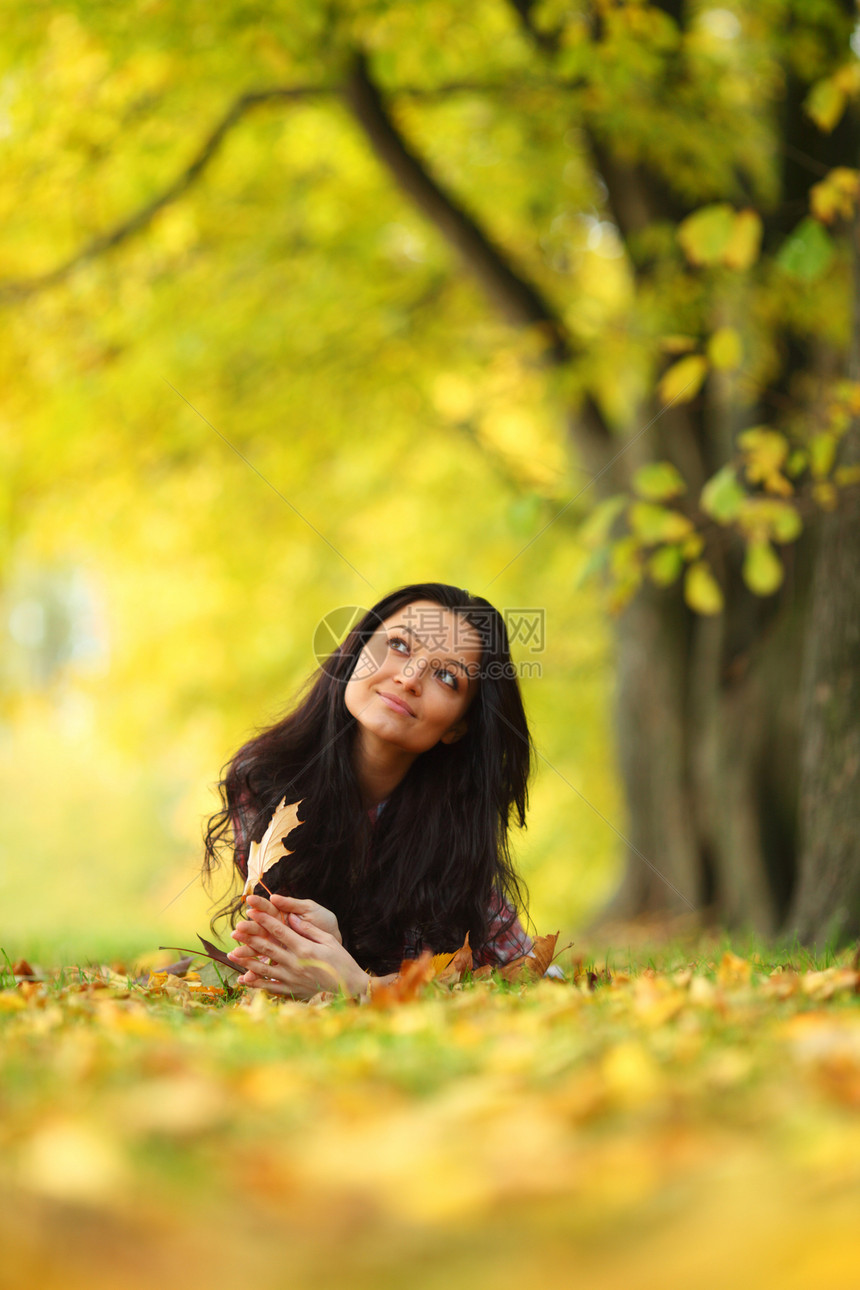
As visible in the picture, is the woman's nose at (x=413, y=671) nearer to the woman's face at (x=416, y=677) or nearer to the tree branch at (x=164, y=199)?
the woman's face at (x=416, y=677)

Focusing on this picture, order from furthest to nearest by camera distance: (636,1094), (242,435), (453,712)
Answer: (242,435) < (453,712) < (636,1094)

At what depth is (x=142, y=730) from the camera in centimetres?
1115

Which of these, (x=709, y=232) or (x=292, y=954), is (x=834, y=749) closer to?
(x=709, y=232)

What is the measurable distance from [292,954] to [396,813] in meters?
0.82

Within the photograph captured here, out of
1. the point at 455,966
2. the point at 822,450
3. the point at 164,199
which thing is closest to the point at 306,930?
the point at 455,966

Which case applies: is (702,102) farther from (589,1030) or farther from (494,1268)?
(494,1268)

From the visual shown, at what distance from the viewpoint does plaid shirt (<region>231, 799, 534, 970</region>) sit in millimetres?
2941

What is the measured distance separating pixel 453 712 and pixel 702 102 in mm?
3988

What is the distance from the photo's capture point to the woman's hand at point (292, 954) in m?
2.34

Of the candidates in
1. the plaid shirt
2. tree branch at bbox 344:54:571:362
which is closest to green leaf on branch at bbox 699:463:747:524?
the plaid shirt

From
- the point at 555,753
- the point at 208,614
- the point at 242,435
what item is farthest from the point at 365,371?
the point at 555,753

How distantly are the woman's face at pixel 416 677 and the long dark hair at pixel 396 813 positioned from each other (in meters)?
0.06

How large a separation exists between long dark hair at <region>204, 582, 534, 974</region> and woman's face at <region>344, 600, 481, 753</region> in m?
0.06

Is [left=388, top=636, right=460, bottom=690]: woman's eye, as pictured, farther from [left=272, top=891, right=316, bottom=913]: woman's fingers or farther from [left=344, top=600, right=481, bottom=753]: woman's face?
[left=272, top=891, right=316, bottom=913]: woman's fingers
